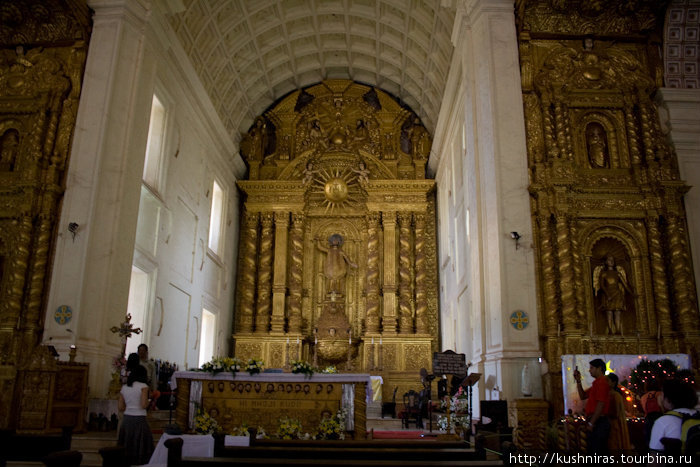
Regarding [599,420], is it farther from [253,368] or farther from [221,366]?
[221,366]

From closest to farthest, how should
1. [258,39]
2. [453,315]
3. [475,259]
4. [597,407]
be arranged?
[597,407] → [475,259] → [453,315] → [258,39]

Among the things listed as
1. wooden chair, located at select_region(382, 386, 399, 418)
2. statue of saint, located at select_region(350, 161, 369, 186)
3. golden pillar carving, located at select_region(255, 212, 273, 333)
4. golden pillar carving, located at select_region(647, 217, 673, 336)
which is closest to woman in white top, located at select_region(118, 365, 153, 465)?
golden pillar carving, located at select_region(647, 217, 673, 336)

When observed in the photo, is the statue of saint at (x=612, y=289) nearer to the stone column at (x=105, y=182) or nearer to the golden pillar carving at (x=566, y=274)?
the golden pillar carving at (x=566, y=274)

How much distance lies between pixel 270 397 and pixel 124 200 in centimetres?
533

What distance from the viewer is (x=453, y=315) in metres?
18.5

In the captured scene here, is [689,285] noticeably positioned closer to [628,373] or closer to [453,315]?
[628,373]

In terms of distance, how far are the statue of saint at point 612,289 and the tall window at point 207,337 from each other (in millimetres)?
12539

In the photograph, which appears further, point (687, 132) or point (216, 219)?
point (216, 219)

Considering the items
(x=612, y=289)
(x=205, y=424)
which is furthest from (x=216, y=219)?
(x=612, y=289)

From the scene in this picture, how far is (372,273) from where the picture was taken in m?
21.6

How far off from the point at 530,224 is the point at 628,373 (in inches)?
132

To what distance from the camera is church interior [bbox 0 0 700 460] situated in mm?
11516

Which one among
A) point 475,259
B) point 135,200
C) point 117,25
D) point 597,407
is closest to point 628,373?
point 475,259

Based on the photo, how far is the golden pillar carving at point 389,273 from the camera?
68.7 feet
